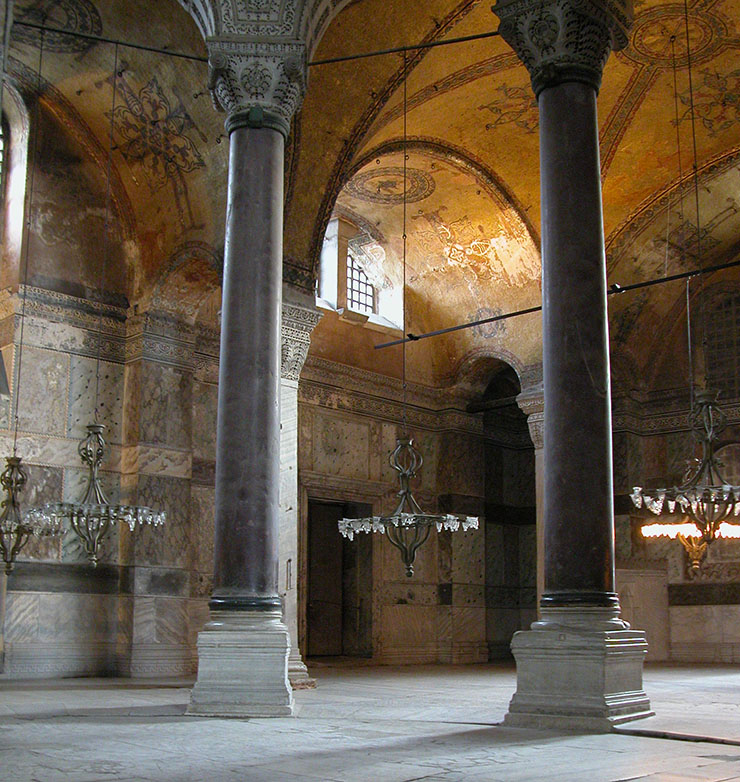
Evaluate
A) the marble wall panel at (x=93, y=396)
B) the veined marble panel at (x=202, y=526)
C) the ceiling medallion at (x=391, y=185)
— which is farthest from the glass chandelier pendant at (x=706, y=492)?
the marble wall panel at (x=93, y=396)

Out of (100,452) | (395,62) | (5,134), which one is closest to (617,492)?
(395,62)

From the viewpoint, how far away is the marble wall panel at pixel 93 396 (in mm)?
13070

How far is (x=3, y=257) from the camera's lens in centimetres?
1304

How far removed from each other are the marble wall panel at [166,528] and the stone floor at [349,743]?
9.99 feet

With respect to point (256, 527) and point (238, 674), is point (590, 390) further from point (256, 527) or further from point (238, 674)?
point (238, 674)

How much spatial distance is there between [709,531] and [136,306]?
798 centimetres

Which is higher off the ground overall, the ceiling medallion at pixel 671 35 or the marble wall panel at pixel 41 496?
the ceiling medallion at pixel 671 35

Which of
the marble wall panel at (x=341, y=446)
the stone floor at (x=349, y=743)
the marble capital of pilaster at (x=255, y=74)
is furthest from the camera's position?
the marble wall panel at (x=341, y=446)

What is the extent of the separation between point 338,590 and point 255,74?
10822mm

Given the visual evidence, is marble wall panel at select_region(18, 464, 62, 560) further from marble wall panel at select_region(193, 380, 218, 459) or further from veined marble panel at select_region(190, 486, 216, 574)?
marble wall panel at select_region(193, 380, 218, 459)

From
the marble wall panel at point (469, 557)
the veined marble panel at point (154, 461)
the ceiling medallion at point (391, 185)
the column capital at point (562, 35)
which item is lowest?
the marble wall panel at point (469, 557)

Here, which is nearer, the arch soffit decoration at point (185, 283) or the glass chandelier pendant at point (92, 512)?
the glass chandelier pendant at point (92, 512)

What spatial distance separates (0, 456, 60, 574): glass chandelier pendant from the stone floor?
1.77 metres

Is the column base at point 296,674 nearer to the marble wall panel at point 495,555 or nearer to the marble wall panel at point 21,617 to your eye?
the marble wall panel at point 21,617
